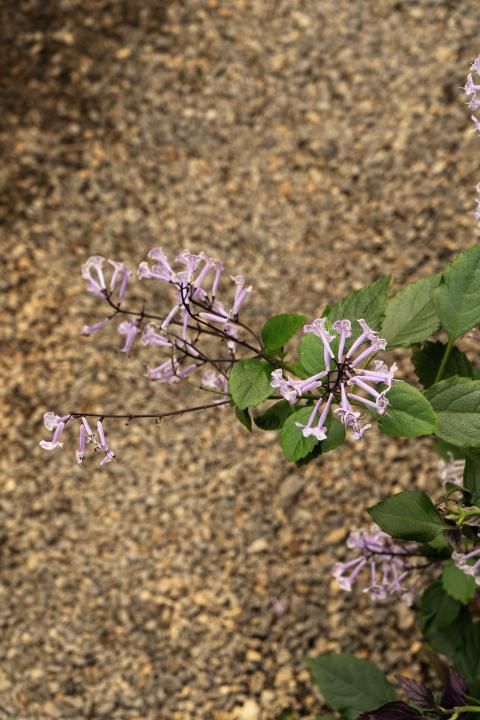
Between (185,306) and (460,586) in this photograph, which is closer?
(185,306)

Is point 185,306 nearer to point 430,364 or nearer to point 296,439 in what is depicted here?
point 296,439

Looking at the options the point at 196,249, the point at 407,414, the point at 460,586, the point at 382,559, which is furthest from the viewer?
Result: the point at 196,249

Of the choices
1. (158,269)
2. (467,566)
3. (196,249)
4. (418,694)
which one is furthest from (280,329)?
(196,249)

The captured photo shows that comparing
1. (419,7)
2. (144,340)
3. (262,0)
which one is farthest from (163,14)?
(144,340)

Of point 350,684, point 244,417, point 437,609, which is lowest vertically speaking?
point 350,684

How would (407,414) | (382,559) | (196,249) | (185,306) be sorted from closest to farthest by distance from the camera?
1. (407,414)
2. (185,306)
3. (382,559)
4. (196,249)

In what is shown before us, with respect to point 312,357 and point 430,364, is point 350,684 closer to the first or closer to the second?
point 430,364

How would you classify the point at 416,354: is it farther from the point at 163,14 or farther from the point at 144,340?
the point at 163,14

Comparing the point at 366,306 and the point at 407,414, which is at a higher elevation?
the point at 366,306
